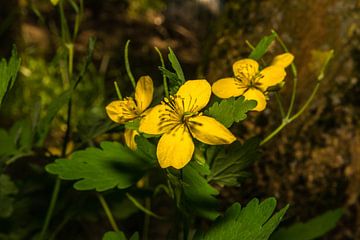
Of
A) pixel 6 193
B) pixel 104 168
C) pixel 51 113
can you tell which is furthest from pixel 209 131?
pixel 6 193

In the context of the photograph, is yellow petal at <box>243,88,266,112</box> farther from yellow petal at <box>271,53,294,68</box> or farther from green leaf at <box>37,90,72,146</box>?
green leaf at <box>37,90,72,146</box>

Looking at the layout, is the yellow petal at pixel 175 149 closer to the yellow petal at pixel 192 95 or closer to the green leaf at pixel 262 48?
the yellow petal at pixel 192 95

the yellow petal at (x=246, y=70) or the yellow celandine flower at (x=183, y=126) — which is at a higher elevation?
the yellow petal at (x=246, y=70)

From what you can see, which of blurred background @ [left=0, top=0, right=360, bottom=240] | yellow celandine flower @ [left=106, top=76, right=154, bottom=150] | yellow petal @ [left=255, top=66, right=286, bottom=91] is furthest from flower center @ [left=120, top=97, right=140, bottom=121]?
blurred background @ [left=0, top=0, right=360, bottom=240]

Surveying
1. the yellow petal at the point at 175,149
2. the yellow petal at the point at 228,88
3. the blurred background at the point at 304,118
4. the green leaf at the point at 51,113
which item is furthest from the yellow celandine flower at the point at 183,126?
the blurred background at the point at 304,118

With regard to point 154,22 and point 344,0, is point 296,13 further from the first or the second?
point 154,22
